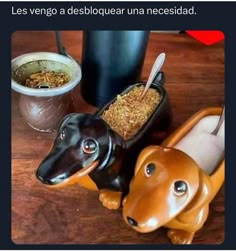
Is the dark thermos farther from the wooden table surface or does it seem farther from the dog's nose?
→ the dog's nose

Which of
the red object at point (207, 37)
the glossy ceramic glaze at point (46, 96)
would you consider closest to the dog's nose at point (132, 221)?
the glossy ceramic glaze at point (46, 96)

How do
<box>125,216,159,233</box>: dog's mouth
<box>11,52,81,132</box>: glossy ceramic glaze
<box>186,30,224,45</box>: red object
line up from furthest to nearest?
<box>186,30,224,45</box>: red object < <box>11,52,81,132</box>: glossy ceramic glaze < <box>125,216,159,233</box>: dog's mouth

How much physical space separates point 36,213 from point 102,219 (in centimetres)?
6

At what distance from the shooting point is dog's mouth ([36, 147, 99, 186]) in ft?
1.10

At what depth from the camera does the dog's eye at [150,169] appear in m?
0.34

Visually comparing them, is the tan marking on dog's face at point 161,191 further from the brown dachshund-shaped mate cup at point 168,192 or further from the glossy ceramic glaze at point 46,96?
the glossy ceramic glaze at point 46,96

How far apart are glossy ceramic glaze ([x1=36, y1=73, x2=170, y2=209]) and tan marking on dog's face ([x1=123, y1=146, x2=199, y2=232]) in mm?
41

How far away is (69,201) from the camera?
408mm

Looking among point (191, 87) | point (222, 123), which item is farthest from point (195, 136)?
point (191, 87)

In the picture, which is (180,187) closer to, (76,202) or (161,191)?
(161,191)

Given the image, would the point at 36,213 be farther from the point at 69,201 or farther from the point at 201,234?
the point at 201,234

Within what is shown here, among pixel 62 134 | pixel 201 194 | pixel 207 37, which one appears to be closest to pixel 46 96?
pixel 62 134

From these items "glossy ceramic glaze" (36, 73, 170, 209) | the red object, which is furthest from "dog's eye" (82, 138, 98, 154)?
the red object

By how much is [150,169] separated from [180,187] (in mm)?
30
